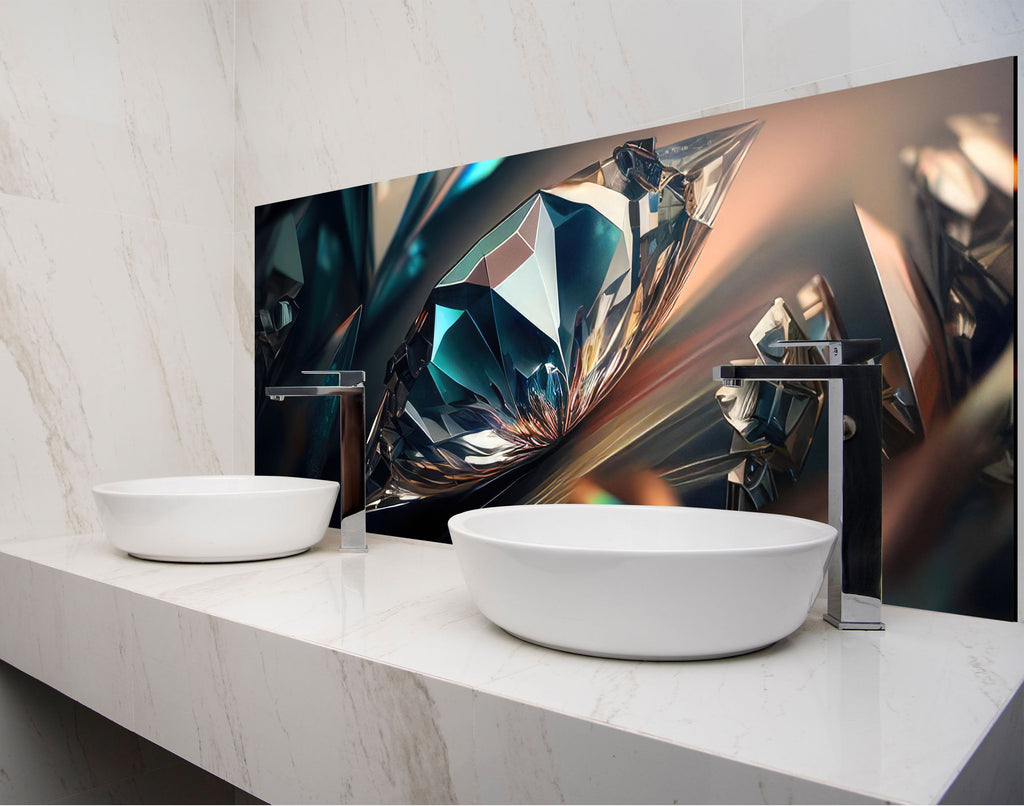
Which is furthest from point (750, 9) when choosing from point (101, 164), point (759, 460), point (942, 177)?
point (101, 164)

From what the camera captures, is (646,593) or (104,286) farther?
(104,286)

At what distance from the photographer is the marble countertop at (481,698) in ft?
2.15

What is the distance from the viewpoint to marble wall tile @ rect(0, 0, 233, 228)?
161cm

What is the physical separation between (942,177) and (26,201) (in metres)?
1.66

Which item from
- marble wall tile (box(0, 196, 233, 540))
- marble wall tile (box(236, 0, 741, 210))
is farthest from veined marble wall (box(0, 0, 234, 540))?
marble wall tile (box(236, 0, 741, 210))

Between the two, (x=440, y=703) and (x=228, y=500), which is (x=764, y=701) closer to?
(x=440, y=703)

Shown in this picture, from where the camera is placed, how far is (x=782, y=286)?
1.18 m

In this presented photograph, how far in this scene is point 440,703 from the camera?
802 millimetres

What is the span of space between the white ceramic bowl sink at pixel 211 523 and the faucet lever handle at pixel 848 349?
0.87m

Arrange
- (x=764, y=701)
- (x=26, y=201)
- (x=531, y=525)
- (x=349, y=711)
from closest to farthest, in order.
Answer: (x=764, y=701) → (x=349, y=711) → (x=531, y=525) → (x=26, y=201)

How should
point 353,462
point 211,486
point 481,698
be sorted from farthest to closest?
point 211,486
point 353,462
point 481,698

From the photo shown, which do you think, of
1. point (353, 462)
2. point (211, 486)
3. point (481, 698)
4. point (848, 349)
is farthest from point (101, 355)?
point (848, 349)

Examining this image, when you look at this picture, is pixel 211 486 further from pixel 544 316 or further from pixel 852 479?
pixel 852 479

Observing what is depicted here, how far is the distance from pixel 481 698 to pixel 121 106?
1613mm
